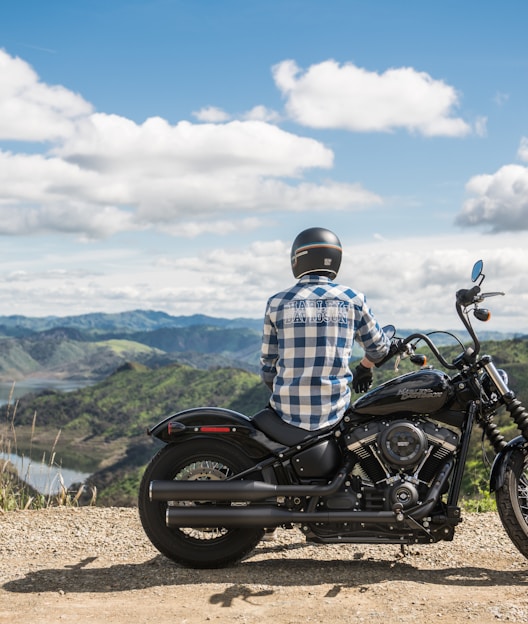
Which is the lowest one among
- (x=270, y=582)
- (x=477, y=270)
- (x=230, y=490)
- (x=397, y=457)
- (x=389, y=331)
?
(x=270, y=582)

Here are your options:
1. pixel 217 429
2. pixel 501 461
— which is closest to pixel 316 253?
pixel 217 429

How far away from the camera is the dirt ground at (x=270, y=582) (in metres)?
4.84

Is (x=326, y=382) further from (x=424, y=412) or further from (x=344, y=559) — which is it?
(x=344, y=559)

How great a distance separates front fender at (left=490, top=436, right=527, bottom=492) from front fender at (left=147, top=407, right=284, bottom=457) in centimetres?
172

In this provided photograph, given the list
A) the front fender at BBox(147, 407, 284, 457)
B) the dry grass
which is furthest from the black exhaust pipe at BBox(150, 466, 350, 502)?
the dry grass

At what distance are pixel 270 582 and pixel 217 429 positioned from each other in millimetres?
1229

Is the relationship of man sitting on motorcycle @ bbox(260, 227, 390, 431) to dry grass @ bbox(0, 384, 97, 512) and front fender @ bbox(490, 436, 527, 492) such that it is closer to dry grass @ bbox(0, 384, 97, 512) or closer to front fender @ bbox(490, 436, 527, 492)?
front fender @ bbox(490, 436, 527, 492)

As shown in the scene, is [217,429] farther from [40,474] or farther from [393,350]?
[40,474]

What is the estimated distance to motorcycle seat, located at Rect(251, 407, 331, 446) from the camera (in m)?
5.63

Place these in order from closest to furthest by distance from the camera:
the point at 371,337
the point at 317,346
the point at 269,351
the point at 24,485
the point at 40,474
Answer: the point at 317,346 < the point at 371,337 < the point at 269,351 < the point at 24,485 < the point at 40,474

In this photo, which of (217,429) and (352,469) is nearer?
(352,469)

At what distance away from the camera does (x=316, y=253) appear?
5.85 metres

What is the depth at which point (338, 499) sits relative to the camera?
562 cm

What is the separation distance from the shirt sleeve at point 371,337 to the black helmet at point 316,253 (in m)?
0.42
